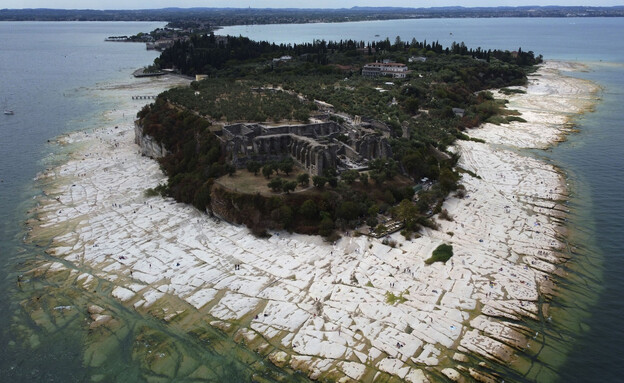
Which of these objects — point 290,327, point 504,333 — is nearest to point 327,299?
point 290,327

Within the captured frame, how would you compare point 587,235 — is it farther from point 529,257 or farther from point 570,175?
point 570,175

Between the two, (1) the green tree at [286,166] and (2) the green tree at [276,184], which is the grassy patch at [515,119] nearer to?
(1) the green tree at [286,166]

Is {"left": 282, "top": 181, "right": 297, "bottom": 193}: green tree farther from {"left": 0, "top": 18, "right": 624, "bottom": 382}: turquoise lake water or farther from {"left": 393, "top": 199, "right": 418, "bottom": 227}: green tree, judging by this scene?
{"left": 0, "top": 18, "right": 624, "bottom": 382}: turquoise lake water

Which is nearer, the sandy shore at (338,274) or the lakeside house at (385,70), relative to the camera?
the sandy shore at (338,274)

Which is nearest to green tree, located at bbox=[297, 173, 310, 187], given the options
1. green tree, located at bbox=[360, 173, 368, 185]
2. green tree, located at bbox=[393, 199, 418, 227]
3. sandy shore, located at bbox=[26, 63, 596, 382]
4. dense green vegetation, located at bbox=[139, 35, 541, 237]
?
dense green vegetation, located at bbox=[139, 35, 541, 237]

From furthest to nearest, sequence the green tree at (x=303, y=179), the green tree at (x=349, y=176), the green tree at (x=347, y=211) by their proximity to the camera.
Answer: the green tree at (x=349, y=176) → the green tree at (x=303, y=179) → the green tree at (x=347, y=211)

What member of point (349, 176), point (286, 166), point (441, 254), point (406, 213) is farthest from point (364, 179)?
point (441, 254)

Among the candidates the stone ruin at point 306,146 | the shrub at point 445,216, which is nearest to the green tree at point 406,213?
the shrub at point 445,216
